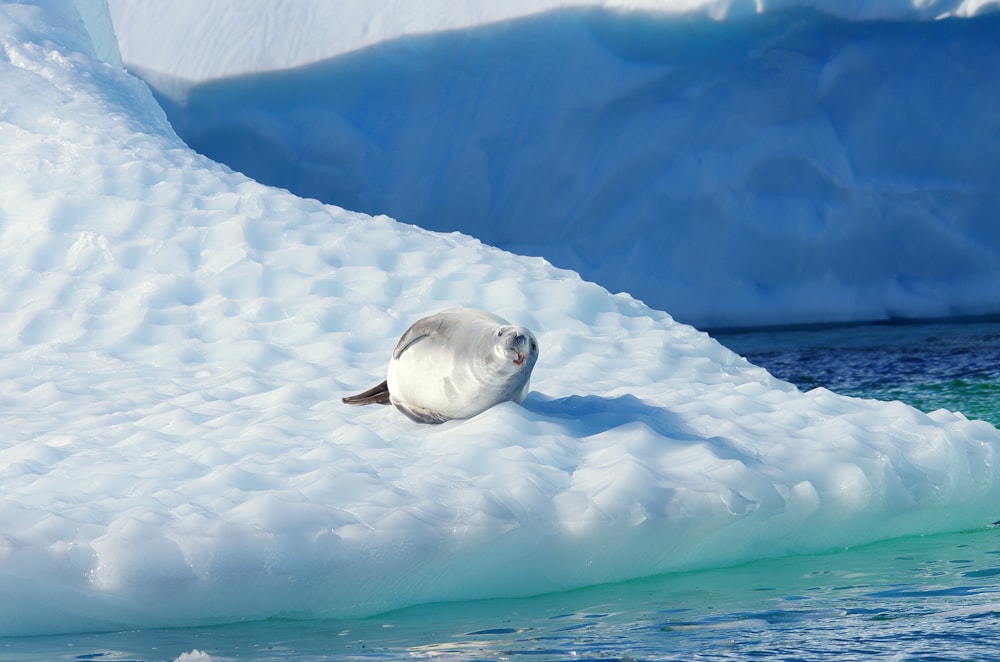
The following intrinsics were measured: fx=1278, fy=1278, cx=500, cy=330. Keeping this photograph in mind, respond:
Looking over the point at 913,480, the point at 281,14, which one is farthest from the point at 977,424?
the point at 281,14

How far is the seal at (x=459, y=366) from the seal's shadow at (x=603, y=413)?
0.15 meters

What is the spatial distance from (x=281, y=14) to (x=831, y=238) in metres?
5.73

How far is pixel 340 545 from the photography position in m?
3.02

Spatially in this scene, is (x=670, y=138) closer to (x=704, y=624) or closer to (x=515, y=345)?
(x=515, y=345)

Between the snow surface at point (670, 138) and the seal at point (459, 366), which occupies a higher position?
the snow surface at point (670, 138)

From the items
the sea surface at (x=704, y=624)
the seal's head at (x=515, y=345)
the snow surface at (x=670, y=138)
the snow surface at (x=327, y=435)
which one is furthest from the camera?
the snow surface at (x=670, y=138)

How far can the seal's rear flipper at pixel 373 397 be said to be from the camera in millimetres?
4031

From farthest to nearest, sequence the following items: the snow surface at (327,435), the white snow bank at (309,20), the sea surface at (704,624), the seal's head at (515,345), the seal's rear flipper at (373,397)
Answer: the white snow bank at (309,20)
the seal's rear flipper at (373,397)
the seal's head at (515,345)
the snow surface at (327,435)
the sea surface at (704,624)

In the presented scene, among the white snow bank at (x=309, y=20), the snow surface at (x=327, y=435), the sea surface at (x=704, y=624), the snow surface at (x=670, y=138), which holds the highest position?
the white snow bank at (x=309, y=20)

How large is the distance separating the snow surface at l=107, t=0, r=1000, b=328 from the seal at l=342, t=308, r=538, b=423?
853 centimetres

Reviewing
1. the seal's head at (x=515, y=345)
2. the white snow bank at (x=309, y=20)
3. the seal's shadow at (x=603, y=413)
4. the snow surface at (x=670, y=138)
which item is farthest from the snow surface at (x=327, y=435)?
the snow surface at (x=670, y=138)

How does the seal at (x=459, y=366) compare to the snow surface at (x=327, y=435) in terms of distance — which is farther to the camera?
the seal at (x=459, y=366)

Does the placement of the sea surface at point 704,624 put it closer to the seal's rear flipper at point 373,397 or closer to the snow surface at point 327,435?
the snow surface at point 327,435

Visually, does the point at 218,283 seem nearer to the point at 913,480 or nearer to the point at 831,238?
the point at 913,480
